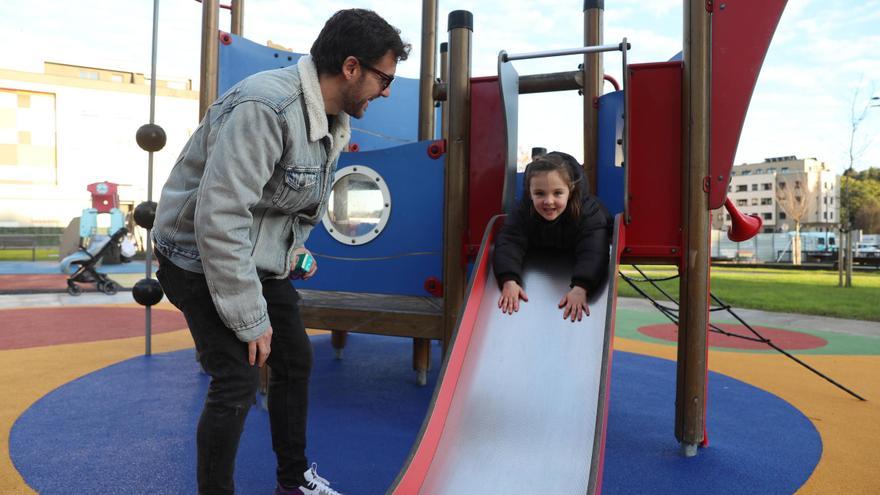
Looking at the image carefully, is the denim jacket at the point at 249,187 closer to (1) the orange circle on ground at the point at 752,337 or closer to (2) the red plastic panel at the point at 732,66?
(2) the red plastic panel at the point at 732,66

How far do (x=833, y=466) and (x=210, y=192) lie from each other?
2.73 metres

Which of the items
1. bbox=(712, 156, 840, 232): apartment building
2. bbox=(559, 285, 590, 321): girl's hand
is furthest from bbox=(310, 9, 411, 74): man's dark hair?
bbox=(712, 156, 840, 232): apartment building

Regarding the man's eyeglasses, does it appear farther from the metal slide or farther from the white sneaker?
the white sneaker

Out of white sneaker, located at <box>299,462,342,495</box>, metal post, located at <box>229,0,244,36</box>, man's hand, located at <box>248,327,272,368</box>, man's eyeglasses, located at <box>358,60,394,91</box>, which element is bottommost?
white sneaker, located at <box>299,462,342,495</box>

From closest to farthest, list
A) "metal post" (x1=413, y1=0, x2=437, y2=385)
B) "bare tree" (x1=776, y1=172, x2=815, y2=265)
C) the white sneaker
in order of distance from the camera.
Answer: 1. the white sneaker
2. "metal post" (x1=413, y1=0, x2=437, y2=385)
3. "bare tree" (x1=776, y1=172, x2=815, y2=265)

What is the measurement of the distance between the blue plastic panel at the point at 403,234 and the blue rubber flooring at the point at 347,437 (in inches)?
29.2

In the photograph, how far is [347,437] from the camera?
109 inches

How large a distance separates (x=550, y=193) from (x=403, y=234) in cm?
111

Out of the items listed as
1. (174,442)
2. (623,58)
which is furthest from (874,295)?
(174,442)

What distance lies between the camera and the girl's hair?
2590 mm

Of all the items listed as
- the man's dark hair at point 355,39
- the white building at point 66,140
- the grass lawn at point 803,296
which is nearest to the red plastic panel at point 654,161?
the man's dark hair at point 355,39

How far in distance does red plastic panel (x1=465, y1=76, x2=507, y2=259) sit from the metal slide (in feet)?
1.55

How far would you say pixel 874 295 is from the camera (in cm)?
967

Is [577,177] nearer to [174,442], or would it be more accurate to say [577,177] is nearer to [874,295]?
[174,442]
